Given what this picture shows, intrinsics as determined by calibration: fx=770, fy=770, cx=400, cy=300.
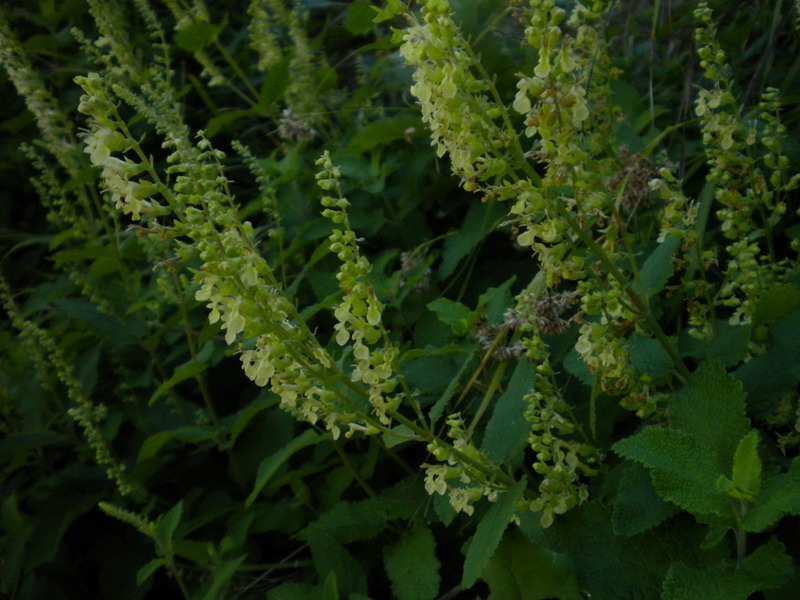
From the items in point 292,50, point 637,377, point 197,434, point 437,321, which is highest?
point 292,50

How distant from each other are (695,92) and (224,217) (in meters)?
2.13

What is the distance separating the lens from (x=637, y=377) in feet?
4.83

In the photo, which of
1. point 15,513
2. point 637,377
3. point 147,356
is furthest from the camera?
point 147,356

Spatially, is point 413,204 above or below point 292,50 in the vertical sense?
below

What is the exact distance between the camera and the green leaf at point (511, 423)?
150 centimetres

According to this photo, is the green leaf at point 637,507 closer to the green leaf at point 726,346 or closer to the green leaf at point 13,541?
the green leaf at point 726,346

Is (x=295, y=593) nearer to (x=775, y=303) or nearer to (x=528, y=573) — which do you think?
(x=528, y=573)

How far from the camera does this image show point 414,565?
1.83 meters

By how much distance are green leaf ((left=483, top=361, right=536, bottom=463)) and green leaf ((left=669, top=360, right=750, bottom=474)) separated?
28 cm

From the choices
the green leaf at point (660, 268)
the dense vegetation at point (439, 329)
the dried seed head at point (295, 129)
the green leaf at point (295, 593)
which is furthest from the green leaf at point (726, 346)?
the dried seed head at point (295, 129)

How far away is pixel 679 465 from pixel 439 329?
41.6 inches

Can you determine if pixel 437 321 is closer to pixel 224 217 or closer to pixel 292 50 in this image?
pixel 224 217

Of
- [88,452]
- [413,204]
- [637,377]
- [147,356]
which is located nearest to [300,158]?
[413,204]

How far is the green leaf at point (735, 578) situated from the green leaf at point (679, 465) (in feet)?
0.29
